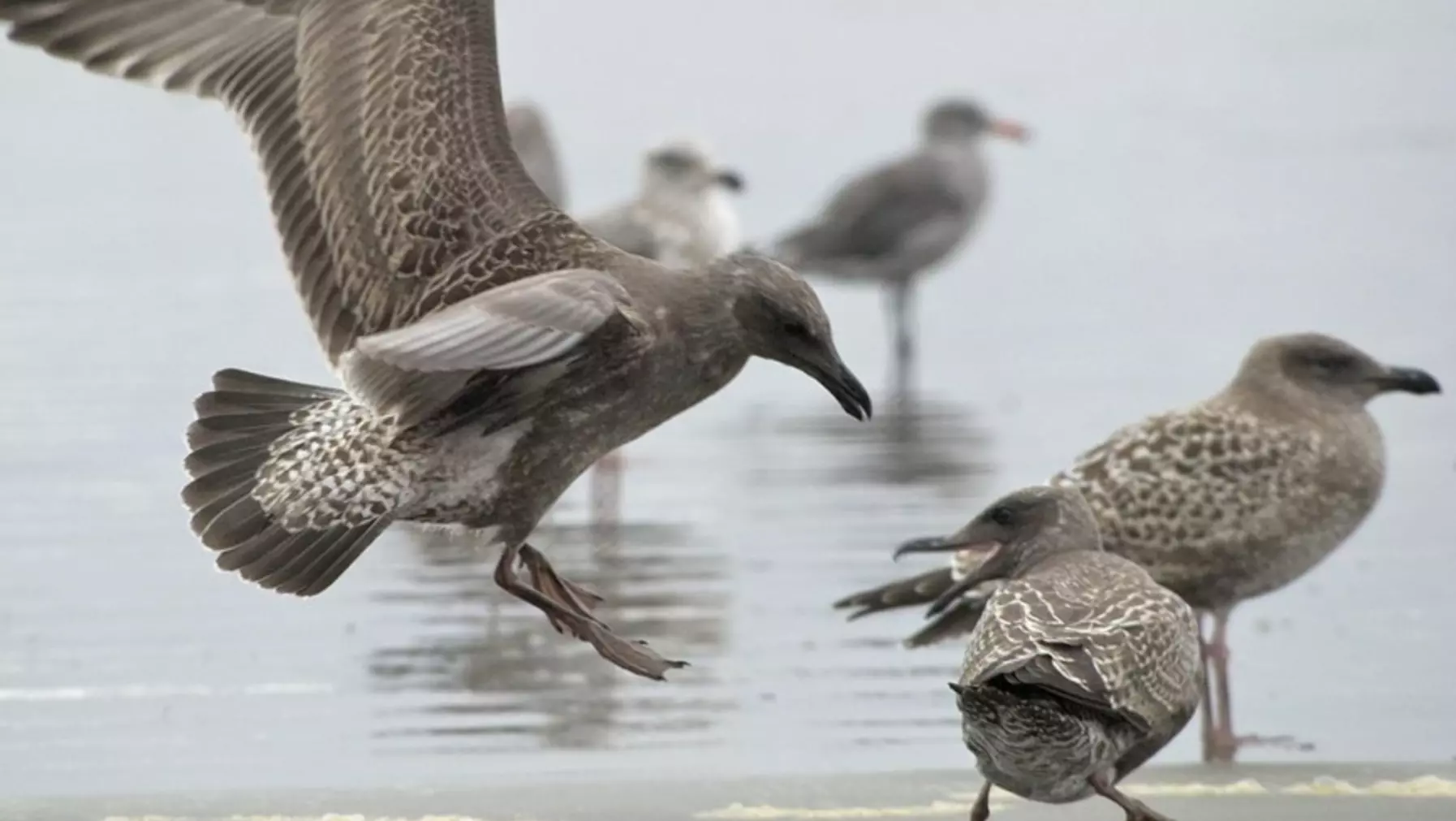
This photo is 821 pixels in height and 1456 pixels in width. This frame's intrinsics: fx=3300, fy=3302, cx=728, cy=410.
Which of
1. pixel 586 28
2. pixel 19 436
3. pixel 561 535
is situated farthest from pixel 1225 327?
pixel 586 28

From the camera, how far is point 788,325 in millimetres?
6664

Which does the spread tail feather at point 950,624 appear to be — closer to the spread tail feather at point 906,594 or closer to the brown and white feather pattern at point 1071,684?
the spread tail feather at point 906,594

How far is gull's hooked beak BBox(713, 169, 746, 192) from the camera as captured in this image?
15109mm

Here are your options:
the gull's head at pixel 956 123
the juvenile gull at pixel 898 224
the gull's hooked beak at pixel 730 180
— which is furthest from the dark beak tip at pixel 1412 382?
the gull's head at pixel 956 123

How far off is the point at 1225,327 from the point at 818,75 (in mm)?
9287

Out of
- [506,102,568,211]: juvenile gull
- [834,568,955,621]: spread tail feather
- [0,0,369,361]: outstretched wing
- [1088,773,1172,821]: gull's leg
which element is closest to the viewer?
[1088,773,1172,821]: gull's leg

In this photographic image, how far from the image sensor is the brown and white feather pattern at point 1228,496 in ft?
25.7

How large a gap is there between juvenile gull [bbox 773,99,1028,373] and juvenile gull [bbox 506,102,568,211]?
3.87ft

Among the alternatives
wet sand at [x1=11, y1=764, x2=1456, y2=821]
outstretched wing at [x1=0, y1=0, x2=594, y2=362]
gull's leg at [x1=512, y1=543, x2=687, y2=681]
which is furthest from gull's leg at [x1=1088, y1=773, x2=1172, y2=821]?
outstretched wing at [x1=0, y1=0, x2=594, y2=362]

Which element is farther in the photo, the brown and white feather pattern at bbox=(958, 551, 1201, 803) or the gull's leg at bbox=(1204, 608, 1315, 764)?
the gull's leg at bbox=(1204, 608, 1315, 764)

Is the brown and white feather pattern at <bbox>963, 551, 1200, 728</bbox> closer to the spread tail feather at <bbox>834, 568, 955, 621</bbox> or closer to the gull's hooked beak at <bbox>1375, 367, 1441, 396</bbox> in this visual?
the spread tail feather at <bbox>834, 568, 955, 621</bbox>

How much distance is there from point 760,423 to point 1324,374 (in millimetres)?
4317

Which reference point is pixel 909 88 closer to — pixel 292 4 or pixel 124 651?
pixel 124 651

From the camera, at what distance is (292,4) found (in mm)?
7293
